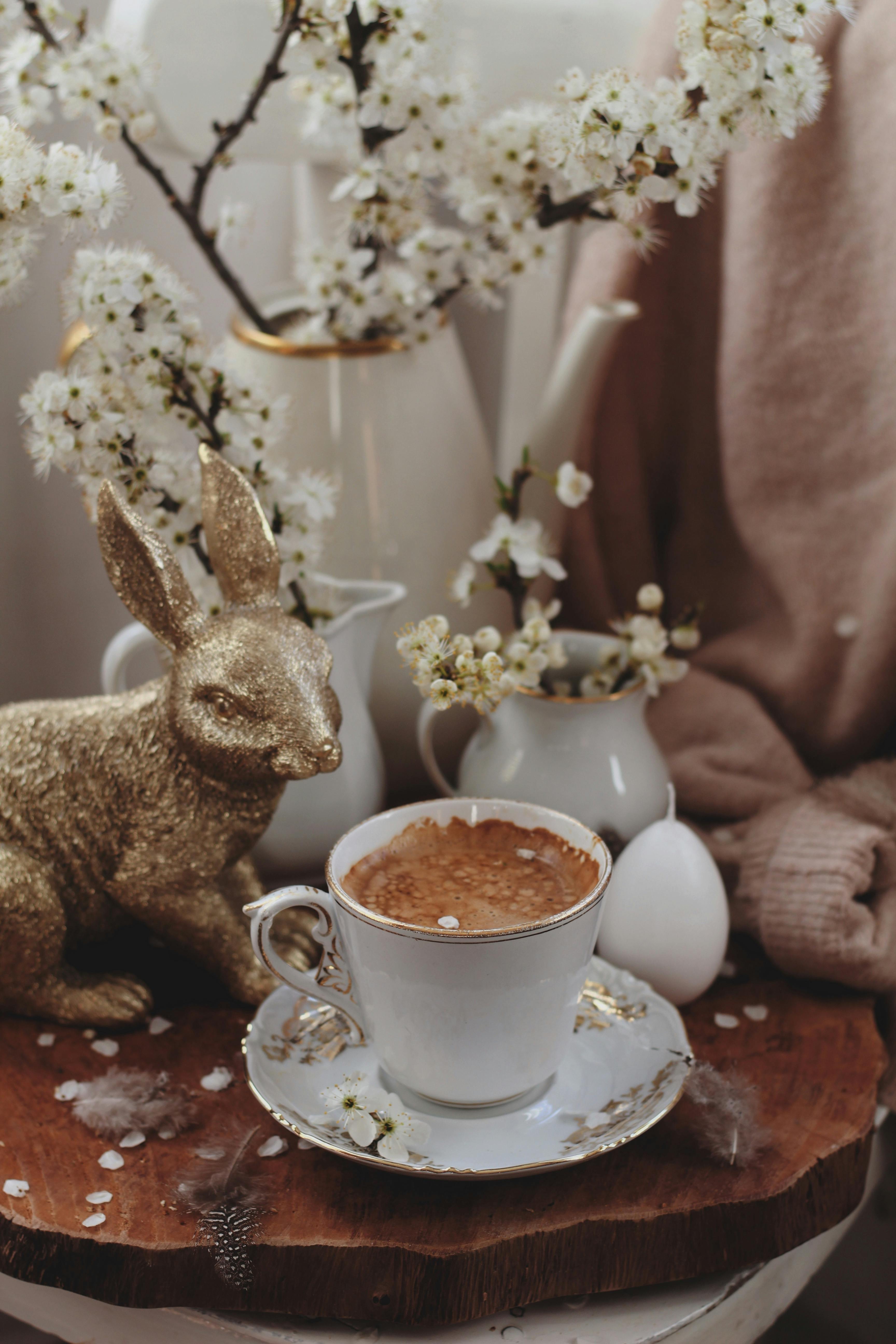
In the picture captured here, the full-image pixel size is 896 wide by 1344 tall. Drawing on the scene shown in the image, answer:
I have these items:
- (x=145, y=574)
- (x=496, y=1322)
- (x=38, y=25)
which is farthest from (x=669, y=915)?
(x=38, y=25)

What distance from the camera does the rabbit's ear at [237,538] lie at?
0.55m

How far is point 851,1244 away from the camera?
3.24 ft

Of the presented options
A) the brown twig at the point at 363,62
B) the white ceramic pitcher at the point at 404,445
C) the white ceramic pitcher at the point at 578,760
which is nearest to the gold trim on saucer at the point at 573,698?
the white ceramic pitcher at the point at 578,760

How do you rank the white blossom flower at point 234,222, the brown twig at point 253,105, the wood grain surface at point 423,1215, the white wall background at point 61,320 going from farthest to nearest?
the white wall background at point 61,320
the white blossom flower at point 234,222
the brown twig at point 253,105
the wood grain surface at point 423,1215

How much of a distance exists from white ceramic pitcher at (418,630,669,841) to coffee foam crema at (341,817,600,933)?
0.10 metres

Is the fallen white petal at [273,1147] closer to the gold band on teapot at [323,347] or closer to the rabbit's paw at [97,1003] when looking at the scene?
the rabbit's paw at [97,1003]

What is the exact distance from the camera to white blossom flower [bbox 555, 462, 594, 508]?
659mm

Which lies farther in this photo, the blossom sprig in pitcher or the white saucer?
the blossom sprig in pitcher

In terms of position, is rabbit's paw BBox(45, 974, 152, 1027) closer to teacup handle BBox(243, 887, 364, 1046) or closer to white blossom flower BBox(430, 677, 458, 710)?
teacup handle BBox(243, 887, 364, 1046)

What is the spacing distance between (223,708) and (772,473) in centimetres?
47

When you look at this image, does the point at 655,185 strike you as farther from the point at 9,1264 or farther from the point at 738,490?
the point at 9,1264

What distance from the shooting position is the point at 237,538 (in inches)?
21.7

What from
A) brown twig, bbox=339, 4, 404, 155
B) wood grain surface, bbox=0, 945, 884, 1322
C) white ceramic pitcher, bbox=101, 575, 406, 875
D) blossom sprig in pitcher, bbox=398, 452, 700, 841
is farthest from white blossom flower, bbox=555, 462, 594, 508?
wood grain surface, bbox=0, 945, 884, 1322

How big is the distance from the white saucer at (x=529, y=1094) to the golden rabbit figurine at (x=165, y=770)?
0.18 ft
